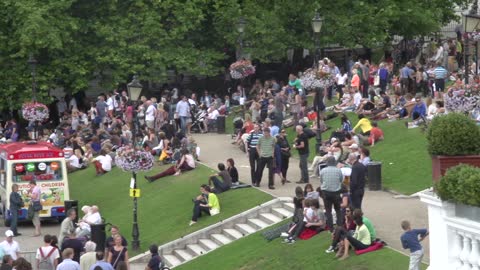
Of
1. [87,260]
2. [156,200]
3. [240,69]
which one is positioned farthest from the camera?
[240,69]

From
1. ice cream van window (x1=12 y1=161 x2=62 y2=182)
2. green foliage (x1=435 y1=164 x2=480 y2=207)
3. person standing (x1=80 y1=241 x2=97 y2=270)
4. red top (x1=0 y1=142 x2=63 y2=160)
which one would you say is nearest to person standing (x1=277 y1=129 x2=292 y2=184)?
ice cream van window (x1=12 y1=161 x2=62 y2=182)

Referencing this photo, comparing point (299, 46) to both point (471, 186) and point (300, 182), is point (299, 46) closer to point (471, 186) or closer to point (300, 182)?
point (300, 182)

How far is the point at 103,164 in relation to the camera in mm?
46812

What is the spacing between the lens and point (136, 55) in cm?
5966

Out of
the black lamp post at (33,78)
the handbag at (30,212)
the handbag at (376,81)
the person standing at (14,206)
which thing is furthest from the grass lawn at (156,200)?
the handbag at (376,81)

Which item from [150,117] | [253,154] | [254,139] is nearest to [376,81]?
[150,117]

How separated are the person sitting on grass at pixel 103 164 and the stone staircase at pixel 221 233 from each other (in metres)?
13.0

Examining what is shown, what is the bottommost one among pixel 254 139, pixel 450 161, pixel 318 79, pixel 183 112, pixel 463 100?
pixel 254 139

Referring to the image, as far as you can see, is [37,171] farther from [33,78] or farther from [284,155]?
[33,78]

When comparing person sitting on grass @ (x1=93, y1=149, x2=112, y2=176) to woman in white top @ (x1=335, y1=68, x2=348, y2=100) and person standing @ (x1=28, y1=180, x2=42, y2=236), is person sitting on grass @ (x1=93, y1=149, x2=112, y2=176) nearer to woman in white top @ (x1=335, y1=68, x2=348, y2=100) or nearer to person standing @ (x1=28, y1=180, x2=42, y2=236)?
person standing @ (x1=28, y1=180, x2=42, y2=236)

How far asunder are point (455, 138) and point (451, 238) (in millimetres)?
1904

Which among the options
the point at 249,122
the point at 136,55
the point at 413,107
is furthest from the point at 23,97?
the point at 413,107

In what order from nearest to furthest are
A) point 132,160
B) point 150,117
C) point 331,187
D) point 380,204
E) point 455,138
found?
point 455,138 < point 331,187 < point 380,204 < point 132,160 < point 150,117

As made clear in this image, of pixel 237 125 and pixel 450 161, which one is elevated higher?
pixel 450 161
